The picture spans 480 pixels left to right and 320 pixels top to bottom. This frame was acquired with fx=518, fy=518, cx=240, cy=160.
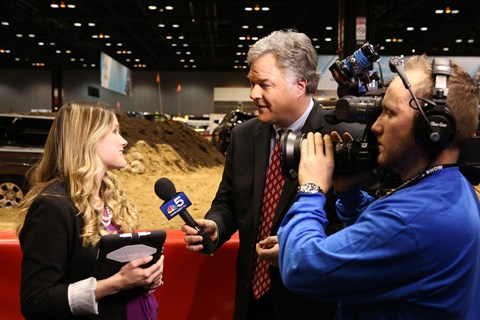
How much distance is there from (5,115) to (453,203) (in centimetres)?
817

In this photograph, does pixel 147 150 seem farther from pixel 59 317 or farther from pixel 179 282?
pixel 59 317

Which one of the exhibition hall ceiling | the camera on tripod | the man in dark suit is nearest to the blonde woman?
the man in dark suit

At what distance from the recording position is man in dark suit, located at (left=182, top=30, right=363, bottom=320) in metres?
2.13

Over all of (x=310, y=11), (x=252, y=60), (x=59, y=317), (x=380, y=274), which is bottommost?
(x=59, y=317)

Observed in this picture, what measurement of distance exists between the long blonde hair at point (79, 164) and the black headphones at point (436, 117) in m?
1.22

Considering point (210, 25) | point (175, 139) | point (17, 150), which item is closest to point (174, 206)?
point (17, 150)

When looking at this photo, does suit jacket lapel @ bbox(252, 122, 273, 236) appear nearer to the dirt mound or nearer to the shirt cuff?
the shirt cuff

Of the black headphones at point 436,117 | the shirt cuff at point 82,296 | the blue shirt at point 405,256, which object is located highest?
the black headphones at point 436,117

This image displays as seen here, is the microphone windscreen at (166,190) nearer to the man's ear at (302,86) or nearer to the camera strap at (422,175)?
the man's ear at (302,86)

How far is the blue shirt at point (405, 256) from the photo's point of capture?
3.60 ft

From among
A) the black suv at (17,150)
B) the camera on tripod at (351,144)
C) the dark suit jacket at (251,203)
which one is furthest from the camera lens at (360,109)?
the black suv at (17,150)

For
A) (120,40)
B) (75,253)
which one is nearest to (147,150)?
(75,253)

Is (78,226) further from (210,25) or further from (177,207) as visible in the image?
(210,25)

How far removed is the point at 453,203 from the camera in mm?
1129
